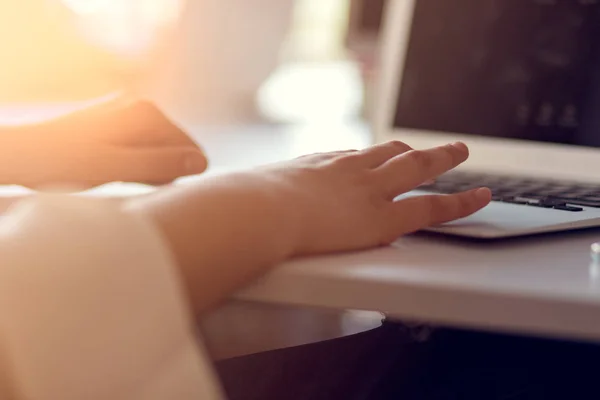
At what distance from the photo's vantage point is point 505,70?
87 centimetres

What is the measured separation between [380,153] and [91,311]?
0.90ft

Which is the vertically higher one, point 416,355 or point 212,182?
point 212,182

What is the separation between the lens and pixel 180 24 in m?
2.17

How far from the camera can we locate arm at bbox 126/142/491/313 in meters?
0.41

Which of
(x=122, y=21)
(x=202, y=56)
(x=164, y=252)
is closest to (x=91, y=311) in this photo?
(x=164, y=252)

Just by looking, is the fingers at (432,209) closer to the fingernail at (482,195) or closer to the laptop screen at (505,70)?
the fingernail at (482,195)

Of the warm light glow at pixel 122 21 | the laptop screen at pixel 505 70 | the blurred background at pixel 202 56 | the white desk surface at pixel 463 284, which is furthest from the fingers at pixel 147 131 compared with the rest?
the warm light glow at pixel 122 21

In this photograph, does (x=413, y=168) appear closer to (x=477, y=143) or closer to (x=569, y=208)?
(x=569, y=208)

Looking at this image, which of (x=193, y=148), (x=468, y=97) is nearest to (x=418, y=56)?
(x=468, y=97)

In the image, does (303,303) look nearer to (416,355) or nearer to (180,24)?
(416,355)

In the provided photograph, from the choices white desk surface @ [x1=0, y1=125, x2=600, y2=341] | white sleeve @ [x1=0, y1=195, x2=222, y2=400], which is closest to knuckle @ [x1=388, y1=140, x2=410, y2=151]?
white desk surface @ [x1=0, y1=125, x2=600, y2=341]

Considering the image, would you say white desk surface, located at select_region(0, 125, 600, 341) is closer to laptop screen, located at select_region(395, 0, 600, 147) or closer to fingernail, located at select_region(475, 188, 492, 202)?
fingernail, located at select_region(475, 188, 492, 202)

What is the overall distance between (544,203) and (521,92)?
0.32 meters

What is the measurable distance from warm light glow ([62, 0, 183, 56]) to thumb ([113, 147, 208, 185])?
120 centimetres
